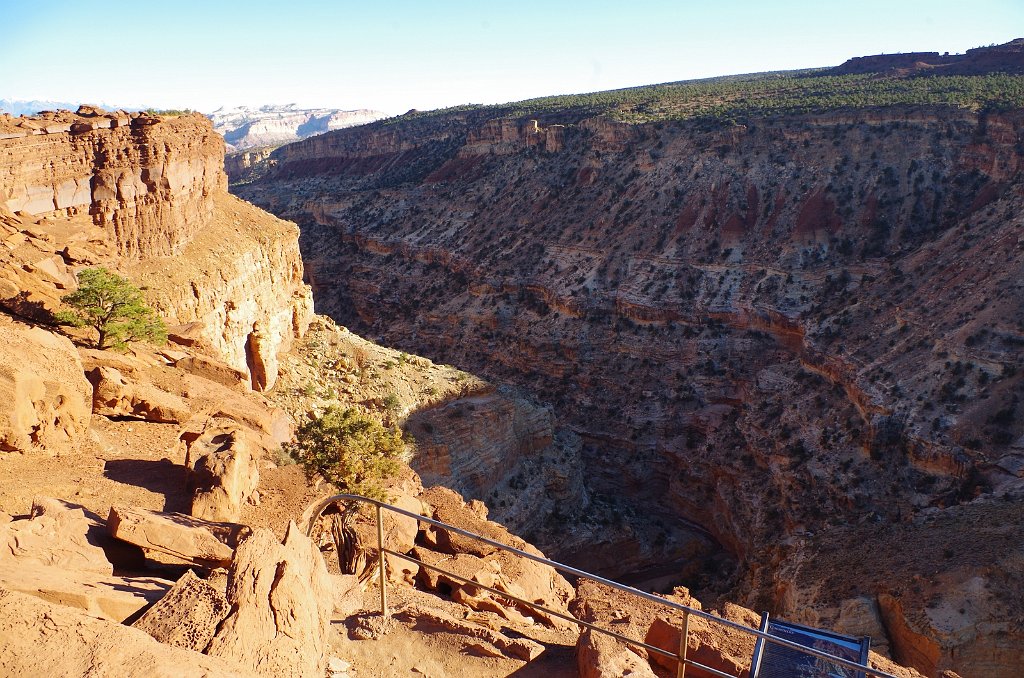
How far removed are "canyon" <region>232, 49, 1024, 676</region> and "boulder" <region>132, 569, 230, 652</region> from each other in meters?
19.0

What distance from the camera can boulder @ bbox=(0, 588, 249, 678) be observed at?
6.62 m

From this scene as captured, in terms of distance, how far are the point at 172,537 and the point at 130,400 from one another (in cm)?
718

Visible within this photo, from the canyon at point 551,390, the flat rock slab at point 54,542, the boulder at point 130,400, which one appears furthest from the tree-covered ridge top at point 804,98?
the flat rock slab at point 54,542

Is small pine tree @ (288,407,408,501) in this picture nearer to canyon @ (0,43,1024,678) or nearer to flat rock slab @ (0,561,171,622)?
canyon @ (0,43,1024,678)

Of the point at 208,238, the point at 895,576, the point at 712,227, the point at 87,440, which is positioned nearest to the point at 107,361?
the point at 87,440

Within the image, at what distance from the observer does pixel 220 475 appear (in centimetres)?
1372

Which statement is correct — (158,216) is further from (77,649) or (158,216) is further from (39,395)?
(77,649)

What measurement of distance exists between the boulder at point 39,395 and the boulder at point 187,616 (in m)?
7.04

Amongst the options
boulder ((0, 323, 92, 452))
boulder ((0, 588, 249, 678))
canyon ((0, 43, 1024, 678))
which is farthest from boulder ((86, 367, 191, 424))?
boulder ((0, 588, 249, 678))

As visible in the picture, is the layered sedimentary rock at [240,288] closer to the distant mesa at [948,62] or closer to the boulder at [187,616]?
the boulder at [187,616]

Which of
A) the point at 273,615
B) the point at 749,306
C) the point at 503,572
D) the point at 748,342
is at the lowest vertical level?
the point at 748,342

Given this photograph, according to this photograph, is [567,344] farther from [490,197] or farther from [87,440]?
[87,440]

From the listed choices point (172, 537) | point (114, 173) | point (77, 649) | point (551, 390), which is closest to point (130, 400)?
point (172, 537)

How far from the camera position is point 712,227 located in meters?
57.4
